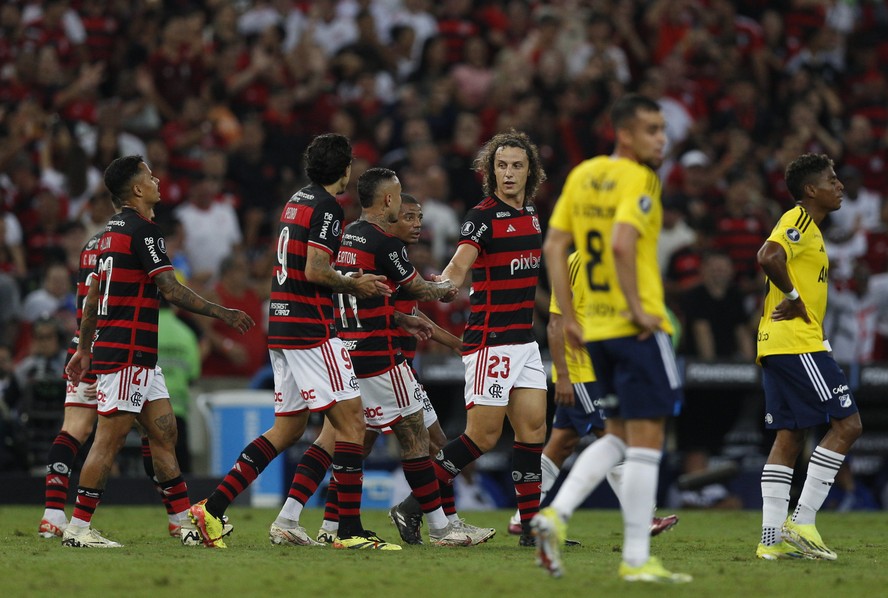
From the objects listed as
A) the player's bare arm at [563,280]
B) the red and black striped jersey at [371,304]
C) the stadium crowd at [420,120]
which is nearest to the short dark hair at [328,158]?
the red and black striped jersey at [371,304]

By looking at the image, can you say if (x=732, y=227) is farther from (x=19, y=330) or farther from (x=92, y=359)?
(x=92, y=359)

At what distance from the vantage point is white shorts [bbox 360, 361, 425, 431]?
9547 mm

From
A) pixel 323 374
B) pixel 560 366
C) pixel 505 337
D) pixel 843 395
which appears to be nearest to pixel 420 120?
pixel 505 337

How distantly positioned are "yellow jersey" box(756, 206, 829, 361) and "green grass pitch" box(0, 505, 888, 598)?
1.43m

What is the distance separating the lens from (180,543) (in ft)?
31.8

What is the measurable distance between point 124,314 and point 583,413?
3.62 meters

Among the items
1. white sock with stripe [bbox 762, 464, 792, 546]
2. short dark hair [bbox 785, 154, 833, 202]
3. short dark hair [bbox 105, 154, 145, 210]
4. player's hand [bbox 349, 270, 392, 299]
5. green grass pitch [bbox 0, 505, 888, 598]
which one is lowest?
green grass pitch [bbox 0, 505, 888, 598]

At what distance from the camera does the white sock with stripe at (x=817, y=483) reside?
914 centimetres

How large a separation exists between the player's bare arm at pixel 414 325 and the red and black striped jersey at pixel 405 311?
0.14m

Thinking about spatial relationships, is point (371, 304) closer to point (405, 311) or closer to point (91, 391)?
point (405, 311)

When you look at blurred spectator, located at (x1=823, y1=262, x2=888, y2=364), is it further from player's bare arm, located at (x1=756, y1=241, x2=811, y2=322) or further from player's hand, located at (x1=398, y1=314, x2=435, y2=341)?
player's hand, located at (x1=398, y1=314, x2=435, y2=341)

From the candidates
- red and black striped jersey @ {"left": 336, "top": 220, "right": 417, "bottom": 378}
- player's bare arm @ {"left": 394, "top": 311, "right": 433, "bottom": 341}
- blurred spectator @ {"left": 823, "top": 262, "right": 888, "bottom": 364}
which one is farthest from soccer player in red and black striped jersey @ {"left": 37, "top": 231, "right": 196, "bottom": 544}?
blurred spectator @ {"left": 823, "top": 262, "right": 888, "bottom": 364}

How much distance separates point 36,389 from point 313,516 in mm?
3356

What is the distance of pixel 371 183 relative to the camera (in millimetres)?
9625
